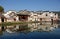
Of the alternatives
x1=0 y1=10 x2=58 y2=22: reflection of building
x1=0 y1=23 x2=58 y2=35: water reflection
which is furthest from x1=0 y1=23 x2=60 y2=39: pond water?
x1=0 y1=10 x2=58 y2=22: reflection of building

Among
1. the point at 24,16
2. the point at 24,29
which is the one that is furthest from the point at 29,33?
the point at 24,16

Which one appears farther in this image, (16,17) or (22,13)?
(22,13)

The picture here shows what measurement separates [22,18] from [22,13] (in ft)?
5.17

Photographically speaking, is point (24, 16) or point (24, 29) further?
point (24, 16)

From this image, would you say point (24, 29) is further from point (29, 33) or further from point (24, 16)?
point (24, 16)

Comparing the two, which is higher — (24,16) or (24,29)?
(24,16)

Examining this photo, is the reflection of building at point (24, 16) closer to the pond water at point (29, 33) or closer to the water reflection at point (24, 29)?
the water reflection at point (24, 29)

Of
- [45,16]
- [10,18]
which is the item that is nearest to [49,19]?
[45,16]

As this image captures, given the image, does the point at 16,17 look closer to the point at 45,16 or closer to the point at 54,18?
the point at 45,16

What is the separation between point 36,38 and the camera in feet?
62.5

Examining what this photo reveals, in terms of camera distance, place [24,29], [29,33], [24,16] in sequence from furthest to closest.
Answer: [24,16] < [24,29] < [29,33]

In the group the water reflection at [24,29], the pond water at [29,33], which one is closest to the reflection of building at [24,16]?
the water reflection at [24,29]

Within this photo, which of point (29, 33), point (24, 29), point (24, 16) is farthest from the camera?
→ point (24, 16)

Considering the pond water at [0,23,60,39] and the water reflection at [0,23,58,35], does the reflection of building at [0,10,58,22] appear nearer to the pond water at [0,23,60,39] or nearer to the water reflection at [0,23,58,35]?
the water reflection at [0,23,58,35]
